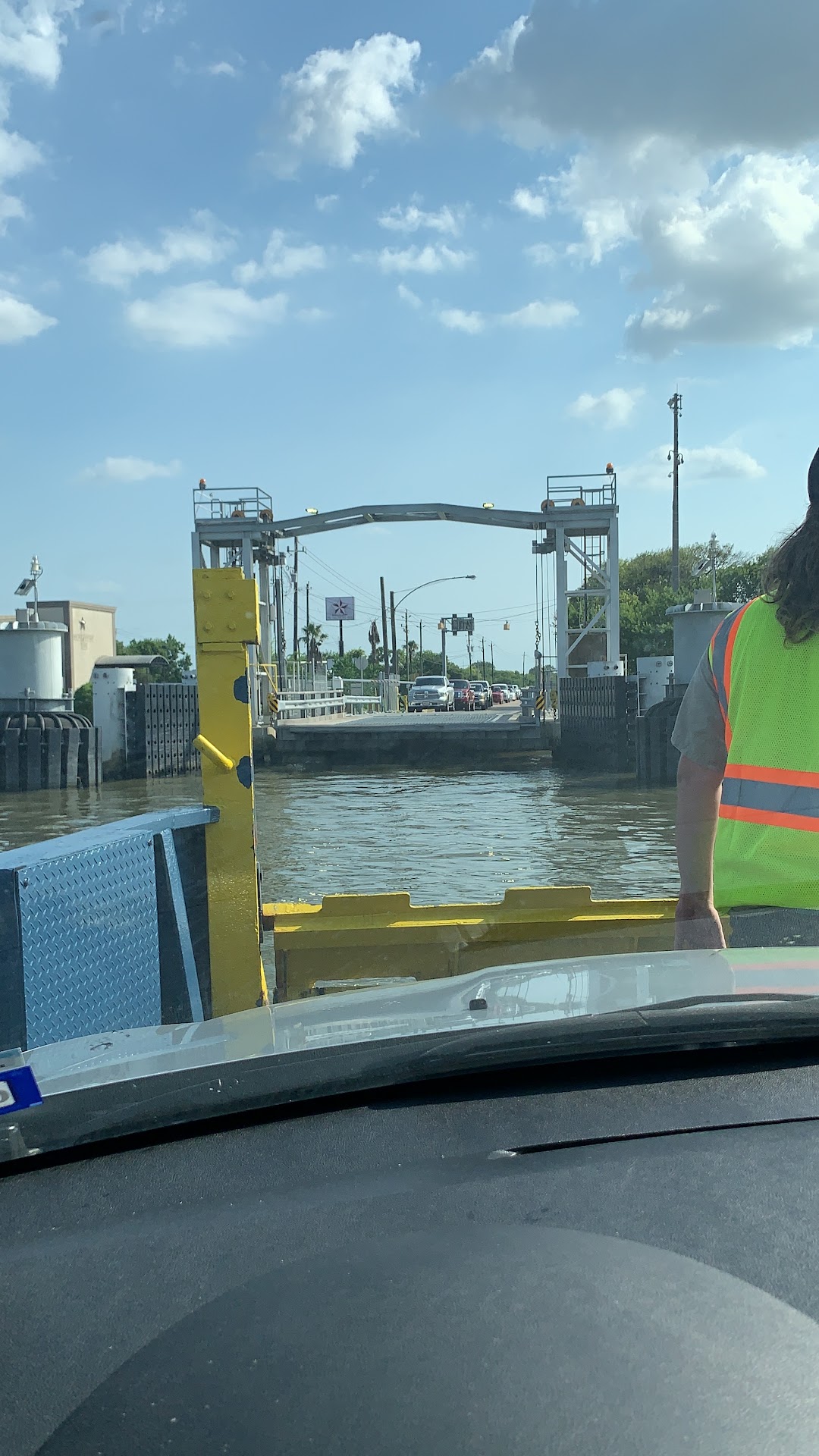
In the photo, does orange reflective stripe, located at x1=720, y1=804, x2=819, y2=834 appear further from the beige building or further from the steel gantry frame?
the beige building

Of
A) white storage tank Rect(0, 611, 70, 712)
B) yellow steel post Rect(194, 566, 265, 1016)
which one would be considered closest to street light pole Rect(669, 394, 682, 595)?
white storage tank Rect(0, 611, 70, 712)

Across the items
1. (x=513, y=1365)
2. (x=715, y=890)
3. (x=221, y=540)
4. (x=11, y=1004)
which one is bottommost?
(x=11, y=1004)

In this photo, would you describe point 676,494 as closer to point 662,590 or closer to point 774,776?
point 662,590

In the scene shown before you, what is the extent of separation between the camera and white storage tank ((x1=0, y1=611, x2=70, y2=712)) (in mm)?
27375

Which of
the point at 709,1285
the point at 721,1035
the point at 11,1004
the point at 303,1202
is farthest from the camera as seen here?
the point at 11,1004

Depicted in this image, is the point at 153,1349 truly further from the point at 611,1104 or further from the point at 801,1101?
the point at 801,1101

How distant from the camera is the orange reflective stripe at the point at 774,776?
7.11ft

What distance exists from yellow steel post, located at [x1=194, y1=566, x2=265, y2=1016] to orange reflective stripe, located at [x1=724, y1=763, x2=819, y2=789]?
2065mm

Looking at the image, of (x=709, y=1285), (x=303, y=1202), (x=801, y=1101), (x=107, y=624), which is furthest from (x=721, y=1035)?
(x=107, y=624)

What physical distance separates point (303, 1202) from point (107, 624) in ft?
245

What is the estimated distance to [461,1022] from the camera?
175 cm

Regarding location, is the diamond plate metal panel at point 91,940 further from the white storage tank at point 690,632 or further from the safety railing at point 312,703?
the safety railing at point 312,703

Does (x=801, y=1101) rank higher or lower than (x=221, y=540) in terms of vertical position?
lower

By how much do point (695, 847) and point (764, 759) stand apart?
333mm
